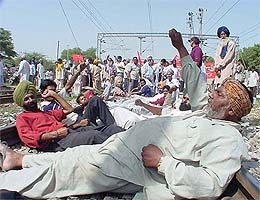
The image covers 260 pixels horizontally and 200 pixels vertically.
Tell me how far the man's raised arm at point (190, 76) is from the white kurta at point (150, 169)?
65 cm

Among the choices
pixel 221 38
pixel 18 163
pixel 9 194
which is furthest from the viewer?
pixel 221 38

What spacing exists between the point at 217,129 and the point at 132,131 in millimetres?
695

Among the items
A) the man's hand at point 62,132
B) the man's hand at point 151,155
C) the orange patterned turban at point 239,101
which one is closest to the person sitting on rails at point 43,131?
the man's hand at point 62,132

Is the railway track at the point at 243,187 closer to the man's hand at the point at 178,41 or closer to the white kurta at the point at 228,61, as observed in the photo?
→ the man's hand at the point at 178,41

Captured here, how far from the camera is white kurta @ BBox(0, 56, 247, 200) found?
2.79 m

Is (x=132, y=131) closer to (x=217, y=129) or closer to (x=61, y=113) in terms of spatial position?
(x=217, y=129)

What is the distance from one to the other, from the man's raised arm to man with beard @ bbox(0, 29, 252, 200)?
2.18 feet

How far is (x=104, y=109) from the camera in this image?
6141 mm

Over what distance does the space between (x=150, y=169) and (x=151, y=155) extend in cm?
14

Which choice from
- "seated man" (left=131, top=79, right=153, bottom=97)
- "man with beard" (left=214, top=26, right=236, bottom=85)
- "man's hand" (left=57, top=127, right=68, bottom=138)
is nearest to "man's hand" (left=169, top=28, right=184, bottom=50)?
"man's hand" (left=57, top=127, right=68, bottom=138)

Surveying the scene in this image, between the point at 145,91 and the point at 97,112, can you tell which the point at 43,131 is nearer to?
the point at 97,112

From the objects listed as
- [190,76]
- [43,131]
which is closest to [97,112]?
[43,131]

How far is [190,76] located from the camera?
4227 mm

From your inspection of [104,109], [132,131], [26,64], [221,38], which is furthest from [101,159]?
[26,64]
